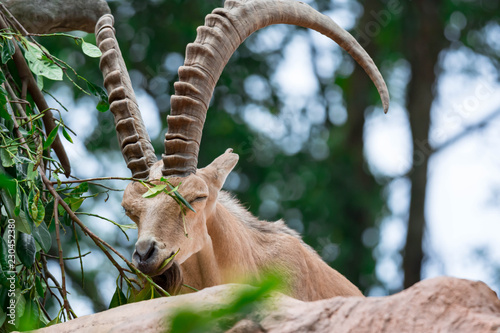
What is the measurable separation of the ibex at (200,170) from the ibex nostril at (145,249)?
0.10 ft

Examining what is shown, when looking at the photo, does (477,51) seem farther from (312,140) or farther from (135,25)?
(135,25)

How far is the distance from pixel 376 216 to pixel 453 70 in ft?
10.4

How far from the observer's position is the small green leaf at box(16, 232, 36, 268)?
14.2ft

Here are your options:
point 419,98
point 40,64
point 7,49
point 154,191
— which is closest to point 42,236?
point 154,191

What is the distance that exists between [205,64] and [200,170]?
711 millimetres

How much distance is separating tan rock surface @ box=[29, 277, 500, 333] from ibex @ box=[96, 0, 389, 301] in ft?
5.56

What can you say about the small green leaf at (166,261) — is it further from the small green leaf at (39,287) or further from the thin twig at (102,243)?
the small green leaf at (39,287)

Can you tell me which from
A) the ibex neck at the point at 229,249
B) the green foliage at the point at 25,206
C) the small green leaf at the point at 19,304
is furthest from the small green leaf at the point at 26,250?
the ibex neck at the point at 229,249

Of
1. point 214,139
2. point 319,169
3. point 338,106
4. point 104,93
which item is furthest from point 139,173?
point 338,106

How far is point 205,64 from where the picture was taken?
536 cm

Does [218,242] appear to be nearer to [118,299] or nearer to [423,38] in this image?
[118,299]

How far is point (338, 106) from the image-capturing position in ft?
50.7

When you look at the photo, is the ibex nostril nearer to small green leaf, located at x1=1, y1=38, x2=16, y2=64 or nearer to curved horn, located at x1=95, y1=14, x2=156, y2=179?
curved horn, located at x1=95, y1=14, x2=156, y2=179

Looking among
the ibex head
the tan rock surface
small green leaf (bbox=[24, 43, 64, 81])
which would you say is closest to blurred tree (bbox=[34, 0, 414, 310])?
the ibex head
